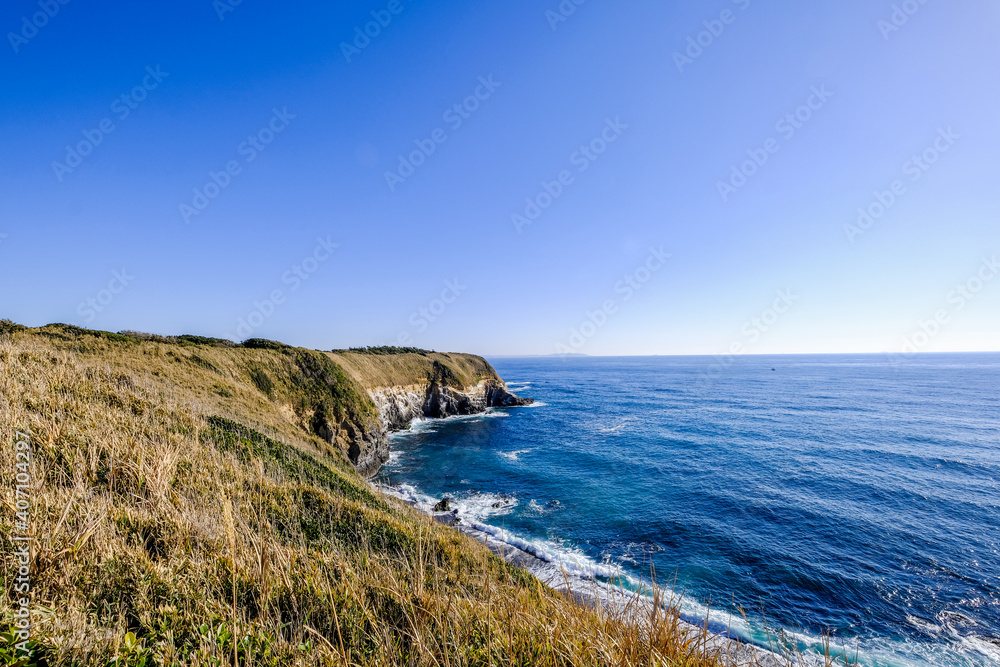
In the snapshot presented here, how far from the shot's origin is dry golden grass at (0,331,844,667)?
10.4 feet

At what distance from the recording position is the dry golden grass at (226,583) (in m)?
3.17

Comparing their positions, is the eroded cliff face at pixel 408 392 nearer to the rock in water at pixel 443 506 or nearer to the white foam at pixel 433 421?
the white foam at pixel 433 421

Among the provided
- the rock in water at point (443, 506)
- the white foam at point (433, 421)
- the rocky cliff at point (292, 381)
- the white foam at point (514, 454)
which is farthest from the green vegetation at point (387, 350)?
the rock in water at point (443, 506)

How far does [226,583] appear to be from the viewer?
4.32 metres

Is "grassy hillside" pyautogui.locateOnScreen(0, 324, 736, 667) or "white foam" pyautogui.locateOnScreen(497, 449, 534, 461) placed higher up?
"grassy hillside" pyautogui.locateOnScreen(0, 324, 736, 667)

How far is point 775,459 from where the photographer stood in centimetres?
2962

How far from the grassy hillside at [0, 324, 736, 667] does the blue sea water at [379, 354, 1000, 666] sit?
2409 millimetres

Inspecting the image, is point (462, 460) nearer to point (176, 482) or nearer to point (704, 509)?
point (704, 509)

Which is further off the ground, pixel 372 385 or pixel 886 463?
pixel 372 385

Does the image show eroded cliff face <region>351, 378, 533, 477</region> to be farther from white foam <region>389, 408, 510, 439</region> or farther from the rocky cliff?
white foam <region>389, 408, 510, 439</region>

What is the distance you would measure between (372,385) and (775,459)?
40.4 meters

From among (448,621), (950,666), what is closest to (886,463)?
(950,666)

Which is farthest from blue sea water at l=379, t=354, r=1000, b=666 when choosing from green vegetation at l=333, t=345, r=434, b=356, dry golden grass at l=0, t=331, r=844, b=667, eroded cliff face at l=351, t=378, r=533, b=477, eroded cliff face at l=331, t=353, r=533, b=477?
green vegetation at l=333, t=345, r=434, b=356

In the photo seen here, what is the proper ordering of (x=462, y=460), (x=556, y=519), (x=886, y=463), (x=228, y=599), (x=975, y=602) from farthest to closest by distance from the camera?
(x=462, y=460) < (x=886, y=463) < (x=556, y=519) < (x=975, y=602) < (x=228, y=599)
